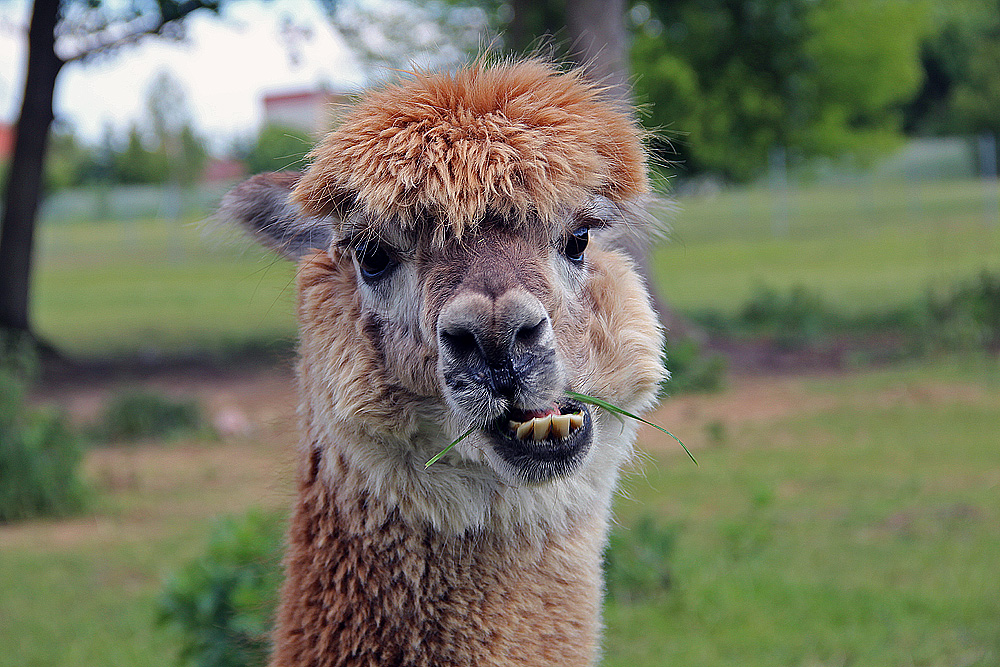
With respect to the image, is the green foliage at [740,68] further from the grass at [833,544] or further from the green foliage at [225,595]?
the green foliage at [225,595]

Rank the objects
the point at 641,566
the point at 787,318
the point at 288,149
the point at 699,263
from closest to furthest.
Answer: the point at 288,149 → the point at 641,566 → the point at 787,318 → the point at 699,263

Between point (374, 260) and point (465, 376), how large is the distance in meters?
0.52

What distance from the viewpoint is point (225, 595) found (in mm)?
4086

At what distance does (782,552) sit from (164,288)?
24.1 metres

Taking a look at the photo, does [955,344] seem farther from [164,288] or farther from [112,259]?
[112,259]

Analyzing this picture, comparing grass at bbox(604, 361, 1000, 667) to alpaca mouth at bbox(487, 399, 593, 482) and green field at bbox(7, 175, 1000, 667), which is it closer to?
green field at bbox(7, 175, 1000, 667)

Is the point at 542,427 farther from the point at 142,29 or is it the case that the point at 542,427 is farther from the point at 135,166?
the point at 135,166

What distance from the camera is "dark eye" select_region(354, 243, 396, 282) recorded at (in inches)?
100

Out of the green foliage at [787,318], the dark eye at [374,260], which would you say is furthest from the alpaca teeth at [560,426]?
the green foliage at [787,318]

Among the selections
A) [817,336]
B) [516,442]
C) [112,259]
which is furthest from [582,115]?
[112,259]

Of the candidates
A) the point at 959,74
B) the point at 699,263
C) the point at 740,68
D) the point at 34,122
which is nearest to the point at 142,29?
the point at 34,122

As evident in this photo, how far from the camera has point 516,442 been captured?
2293mm

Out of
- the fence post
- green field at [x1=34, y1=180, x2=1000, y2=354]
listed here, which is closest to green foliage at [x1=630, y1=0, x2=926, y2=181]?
green field at [x1=34, y1=180, x2=1000, y2=354]

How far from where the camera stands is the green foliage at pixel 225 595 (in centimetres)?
371
